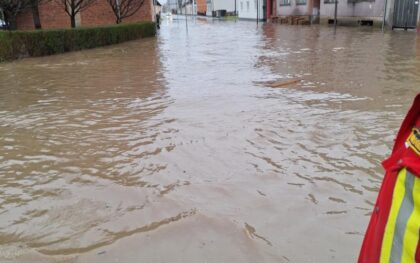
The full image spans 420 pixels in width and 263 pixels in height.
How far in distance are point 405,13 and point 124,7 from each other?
17187 millimetres

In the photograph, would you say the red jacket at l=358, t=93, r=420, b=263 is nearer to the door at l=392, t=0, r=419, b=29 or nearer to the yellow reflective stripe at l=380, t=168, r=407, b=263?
the yellow reflective stripe at l=380, t=168, r=407, b=263

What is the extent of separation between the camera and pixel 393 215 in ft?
4.32

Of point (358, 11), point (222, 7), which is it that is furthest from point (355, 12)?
point (222, 7)

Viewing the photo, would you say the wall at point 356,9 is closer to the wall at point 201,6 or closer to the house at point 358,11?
the house at point 358,11

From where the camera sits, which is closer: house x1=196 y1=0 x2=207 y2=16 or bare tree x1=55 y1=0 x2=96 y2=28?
bare tree x1=55 y1=0 x2=96 y2=28

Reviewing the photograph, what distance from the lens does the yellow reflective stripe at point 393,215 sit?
129 centimetres

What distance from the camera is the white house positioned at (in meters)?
46.8

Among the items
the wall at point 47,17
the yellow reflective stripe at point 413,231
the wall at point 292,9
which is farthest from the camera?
the wall at point 292,9

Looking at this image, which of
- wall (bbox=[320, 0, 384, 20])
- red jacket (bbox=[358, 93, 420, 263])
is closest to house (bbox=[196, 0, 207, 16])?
wall (bbox=[320, 0, 384, 20])

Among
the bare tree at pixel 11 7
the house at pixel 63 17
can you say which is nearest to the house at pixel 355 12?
the house at pixel 63 17

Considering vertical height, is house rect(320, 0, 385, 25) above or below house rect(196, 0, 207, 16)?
below

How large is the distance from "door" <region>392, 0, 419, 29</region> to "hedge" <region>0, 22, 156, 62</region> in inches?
579

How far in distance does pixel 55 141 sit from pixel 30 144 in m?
0.31

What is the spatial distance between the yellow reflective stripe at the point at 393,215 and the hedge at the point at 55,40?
15.5 metres
